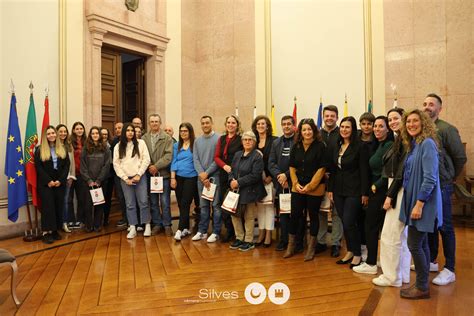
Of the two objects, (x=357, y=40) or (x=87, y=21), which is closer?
(x=87, y=21)

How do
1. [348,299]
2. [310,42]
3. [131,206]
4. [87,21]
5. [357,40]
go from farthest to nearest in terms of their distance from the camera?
[310,42] → [357,40] → [87,21] → [131,206] → [348,299]

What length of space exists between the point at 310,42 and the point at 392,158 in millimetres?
4871

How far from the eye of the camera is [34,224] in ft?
17.7

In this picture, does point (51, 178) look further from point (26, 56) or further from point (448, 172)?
point (448, 172)

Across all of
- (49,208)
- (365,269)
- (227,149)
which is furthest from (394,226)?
(49,208)

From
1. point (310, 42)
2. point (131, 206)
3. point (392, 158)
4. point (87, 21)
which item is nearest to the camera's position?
point (392, 158)

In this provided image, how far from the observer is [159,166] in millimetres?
5066

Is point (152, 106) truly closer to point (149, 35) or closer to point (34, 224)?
point (149, 35)

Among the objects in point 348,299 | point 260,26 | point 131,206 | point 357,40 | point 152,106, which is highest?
point 260,26

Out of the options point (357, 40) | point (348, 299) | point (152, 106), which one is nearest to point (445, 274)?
point (348, 299)

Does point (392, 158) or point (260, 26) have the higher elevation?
point (260, 26)

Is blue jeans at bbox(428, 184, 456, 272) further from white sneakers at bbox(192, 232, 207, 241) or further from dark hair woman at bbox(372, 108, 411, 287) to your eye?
white sneakers at bbox(192, 232, 207, 241)

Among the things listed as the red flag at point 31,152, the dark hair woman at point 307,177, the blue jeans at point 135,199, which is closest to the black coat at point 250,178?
the dark hair woman at point 307,177

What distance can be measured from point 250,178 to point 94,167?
241cm
